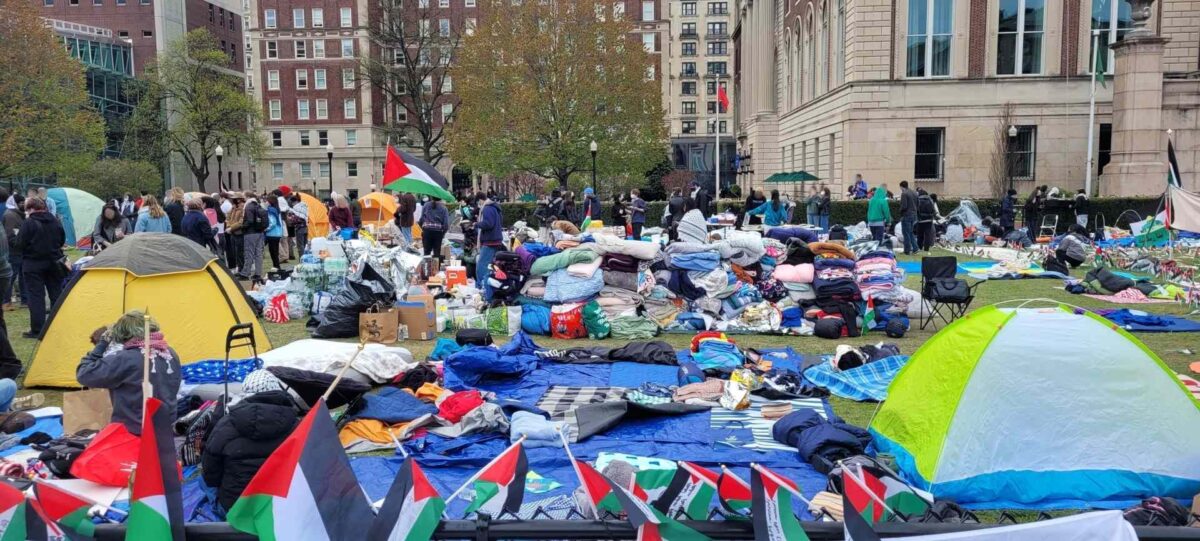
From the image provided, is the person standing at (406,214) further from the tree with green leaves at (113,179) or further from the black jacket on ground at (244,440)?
the tree with green leaves at (113,179)

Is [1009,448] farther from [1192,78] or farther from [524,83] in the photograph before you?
[524,83]

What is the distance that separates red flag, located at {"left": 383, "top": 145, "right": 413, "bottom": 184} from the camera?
17.0 meters

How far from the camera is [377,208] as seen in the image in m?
28.1

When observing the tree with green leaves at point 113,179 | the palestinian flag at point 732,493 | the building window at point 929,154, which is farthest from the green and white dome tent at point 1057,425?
the tree with green leaves at point 113,179

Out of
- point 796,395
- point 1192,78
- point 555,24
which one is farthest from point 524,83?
point 796,395

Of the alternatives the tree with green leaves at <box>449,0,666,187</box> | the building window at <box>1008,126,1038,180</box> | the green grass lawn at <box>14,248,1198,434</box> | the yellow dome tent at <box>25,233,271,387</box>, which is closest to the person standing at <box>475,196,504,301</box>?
the green grass lawn at <box>14,248,1198,434</box>

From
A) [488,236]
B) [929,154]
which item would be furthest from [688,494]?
[929,154]

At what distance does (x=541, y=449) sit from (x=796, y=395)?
2837 mm

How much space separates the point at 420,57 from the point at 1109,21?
4964 centimetres

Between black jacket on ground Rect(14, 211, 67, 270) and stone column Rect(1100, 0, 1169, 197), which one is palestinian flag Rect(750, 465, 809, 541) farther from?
stone column Rect(1100, 0, 1169, 197)

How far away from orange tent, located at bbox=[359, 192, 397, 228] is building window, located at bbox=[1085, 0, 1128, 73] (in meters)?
25.3

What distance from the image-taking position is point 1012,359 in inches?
238

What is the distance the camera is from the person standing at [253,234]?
17.0 m

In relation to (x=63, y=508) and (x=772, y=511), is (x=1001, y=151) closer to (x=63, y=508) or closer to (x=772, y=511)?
(x=772, y=511)
